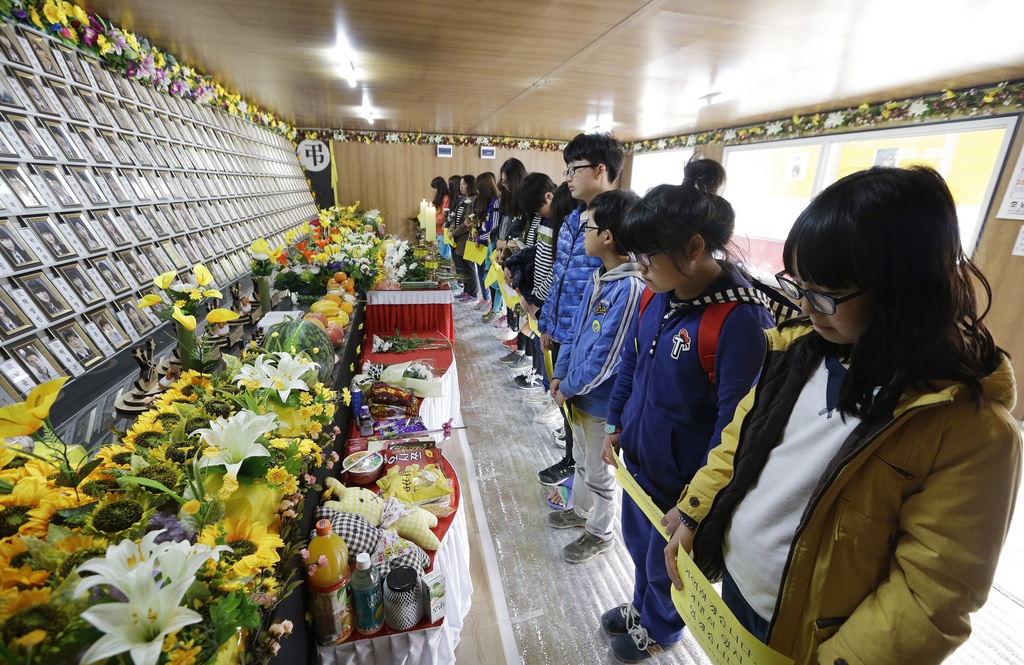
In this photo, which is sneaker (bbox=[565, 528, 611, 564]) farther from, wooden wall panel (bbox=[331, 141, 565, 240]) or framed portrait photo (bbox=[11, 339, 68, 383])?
wooden wall panel (bbox=[331, 141, 565, 240])

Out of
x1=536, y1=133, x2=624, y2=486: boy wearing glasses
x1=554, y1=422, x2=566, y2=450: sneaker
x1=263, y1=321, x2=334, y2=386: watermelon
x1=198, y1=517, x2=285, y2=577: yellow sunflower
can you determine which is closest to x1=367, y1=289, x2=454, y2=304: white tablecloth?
x1=536, y1=133, x2=624, y2=486: boy wearing glasses

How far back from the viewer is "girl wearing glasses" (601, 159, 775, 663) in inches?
49.8

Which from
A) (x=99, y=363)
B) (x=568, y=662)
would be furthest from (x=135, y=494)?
(x=568, y=662)

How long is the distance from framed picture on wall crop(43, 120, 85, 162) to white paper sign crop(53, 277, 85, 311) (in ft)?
1.95

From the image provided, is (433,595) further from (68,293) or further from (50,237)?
(50,237)

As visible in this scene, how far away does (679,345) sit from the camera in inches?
53.6

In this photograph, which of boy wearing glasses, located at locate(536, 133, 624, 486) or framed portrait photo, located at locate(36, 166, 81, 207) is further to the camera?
boy wearing glasses, located at locate(536, 133, 624, 486)

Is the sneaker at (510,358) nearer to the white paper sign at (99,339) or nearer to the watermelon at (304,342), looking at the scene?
the watermelon at (304,342)

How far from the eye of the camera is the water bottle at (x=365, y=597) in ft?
4.03

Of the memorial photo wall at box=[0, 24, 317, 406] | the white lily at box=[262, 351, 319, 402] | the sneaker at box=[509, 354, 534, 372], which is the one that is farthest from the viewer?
the sneaker at box=[509, 354, 534, 372]

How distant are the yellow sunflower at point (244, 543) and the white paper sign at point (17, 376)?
1140 mm

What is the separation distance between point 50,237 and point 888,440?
2700mm

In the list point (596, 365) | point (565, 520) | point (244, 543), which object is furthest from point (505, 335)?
point (244, 543)

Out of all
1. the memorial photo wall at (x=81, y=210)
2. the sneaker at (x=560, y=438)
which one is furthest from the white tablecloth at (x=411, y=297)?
the sneaker at (x=560, y=438)
